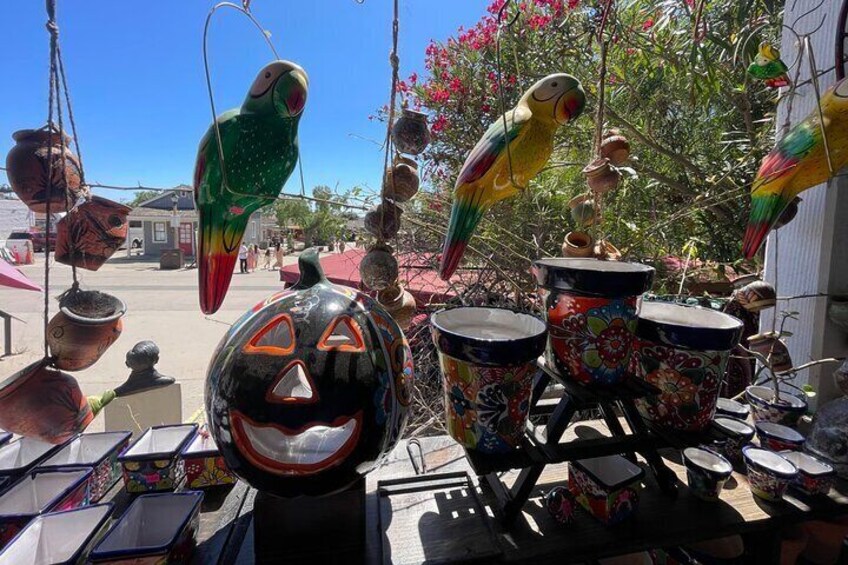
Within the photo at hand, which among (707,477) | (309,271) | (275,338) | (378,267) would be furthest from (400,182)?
(707,477)

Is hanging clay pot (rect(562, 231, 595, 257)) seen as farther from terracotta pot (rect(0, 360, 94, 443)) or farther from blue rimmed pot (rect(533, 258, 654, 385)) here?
terracotta pot (rect(0, 360, 94, 443))

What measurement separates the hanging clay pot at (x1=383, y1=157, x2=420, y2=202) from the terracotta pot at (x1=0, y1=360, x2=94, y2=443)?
655 mm

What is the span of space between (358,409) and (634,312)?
18.1 inches

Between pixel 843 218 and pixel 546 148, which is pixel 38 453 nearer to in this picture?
pixel 546 148

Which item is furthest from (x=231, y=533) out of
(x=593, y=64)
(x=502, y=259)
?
(x=593, y=64)

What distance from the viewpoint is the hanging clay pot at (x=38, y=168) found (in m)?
0.64

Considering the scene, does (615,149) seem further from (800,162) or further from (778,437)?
(778,437)

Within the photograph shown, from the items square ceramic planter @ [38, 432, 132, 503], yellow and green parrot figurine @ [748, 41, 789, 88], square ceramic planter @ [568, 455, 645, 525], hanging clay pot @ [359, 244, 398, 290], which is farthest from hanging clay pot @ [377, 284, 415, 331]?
yellow and green parrot figurine @ [748, 41, 789, 88]

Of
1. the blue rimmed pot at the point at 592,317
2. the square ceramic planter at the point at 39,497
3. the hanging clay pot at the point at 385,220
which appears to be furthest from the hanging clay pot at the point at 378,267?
the square ceramic planter at the point at 39,497

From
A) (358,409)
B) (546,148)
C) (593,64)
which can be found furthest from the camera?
(593,64)

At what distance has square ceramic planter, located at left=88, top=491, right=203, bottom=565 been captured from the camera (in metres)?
0.58

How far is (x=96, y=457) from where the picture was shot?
2.91ft

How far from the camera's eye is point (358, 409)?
21.1 inches

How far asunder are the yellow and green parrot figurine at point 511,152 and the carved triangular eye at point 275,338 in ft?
1.11
